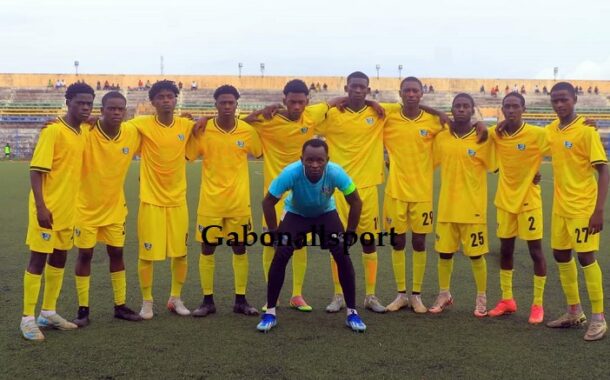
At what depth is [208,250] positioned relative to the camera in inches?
248

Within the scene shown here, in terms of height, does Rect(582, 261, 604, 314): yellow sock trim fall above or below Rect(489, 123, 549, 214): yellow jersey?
below

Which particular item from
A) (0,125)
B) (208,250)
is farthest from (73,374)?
(0,125)

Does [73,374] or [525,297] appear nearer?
[73,374]

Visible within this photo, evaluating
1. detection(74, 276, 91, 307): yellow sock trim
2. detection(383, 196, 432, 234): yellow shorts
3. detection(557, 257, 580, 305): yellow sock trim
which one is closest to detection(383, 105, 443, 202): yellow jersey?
detection(383, 196, 432, 234): yellow shorts

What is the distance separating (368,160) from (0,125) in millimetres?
42807

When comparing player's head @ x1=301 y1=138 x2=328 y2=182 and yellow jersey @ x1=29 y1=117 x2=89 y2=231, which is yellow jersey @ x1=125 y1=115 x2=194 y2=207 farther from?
player's head @ x1=301 y1=138 x2=328 y2=182

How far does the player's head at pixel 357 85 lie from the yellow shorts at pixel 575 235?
230cm

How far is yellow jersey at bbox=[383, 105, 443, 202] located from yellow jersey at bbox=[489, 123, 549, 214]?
746 mm

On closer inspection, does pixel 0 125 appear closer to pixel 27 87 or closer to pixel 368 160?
pixel 27 87

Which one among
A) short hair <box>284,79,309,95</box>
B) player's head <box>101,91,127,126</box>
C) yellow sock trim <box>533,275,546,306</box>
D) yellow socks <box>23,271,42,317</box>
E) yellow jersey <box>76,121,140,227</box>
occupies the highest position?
short hair <box>284,79,309,95</box>

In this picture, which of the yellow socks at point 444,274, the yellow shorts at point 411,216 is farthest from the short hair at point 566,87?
the yellow socks at point 444,274

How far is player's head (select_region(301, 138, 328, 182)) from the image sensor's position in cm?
533

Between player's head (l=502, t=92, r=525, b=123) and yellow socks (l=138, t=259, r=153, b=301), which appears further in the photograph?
yellow socks (l=138, t=259, r=153, b=301)

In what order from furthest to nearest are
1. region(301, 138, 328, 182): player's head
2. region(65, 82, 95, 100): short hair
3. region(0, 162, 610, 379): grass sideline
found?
1. region(65, 82, 95, 100): short hair
2. region(301, 138, 328, 182): player's head
3. region(0, 162, 610, 379): grass sideline
